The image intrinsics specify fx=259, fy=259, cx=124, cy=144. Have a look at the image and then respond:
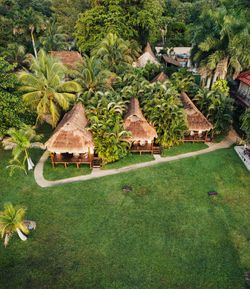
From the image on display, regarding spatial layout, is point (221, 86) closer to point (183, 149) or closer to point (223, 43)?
point (223, 43)

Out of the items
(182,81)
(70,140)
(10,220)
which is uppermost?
(182,81)

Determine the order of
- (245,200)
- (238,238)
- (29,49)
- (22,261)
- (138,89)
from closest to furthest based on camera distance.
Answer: (22,261), (238,238), (245,200), (138,89), (29,49)

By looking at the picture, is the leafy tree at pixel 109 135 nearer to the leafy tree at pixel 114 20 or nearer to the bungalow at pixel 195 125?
the bungalow at pixel 195 125

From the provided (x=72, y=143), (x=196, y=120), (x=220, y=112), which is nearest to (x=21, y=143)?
(x=72, y=143)

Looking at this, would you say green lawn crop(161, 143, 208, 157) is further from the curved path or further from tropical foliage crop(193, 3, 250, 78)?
tropical foliage crop(193, 3, 250, 78)

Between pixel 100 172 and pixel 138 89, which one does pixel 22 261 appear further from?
pixel 138 89

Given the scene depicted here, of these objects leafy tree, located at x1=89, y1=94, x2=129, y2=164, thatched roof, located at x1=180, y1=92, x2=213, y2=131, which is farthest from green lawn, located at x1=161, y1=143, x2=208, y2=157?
leafy tree, located at x1=89, y1=94, x2=129, y2=164

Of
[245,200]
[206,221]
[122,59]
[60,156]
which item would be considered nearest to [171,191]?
[206,221]
